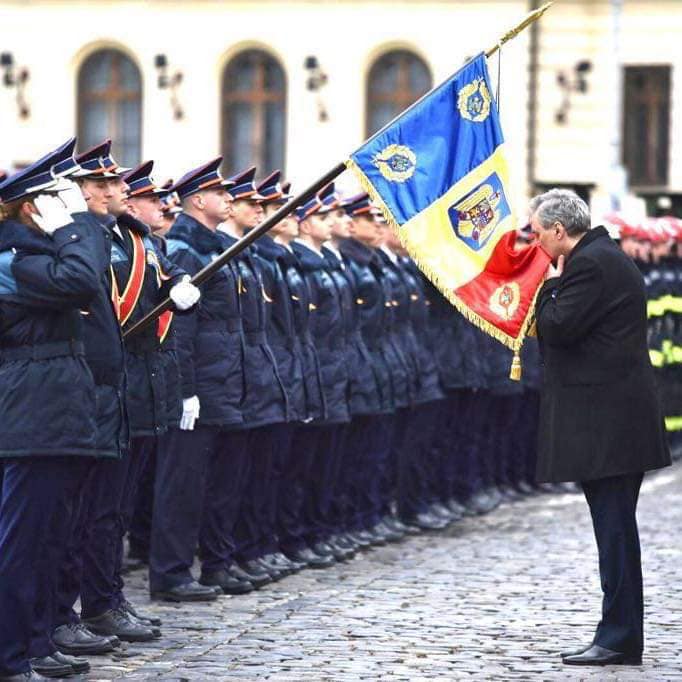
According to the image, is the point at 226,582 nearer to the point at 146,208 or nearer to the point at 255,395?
the point at 255,395

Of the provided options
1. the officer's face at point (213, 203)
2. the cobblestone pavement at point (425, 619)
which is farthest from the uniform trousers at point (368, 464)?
the officer's face at point (213, 203)

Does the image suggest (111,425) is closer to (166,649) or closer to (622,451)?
(166,649)

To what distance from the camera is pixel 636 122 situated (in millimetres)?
40031

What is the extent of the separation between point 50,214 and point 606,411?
2.34 meters

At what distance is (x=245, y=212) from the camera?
12852 mm

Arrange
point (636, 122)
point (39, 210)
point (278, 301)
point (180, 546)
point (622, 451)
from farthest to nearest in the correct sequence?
point (636, 122), point (278, 301), point (180, 546), point (622, 451), point (39, 210)

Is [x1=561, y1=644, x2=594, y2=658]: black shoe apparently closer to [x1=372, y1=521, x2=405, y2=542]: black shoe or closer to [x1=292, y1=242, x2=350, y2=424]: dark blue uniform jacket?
[x1=292, y1=242, x2=350, y2=424]: dark blue uniform jacket

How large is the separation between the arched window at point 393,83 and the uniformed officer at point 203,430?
27.6 meters

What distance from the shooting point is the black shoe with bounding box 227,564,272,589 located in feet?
41.7

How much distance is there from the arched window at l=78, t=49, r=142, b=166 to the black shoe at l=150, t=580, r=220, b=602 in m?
29.2

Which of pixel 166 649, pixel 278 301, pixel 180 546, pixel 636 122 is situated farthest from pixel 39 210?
pixel 636 122

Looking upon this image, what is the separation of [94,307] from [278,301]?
3612mm

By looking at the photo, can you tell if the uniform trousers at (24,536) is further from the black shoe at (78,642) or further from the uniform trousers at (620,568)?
the uniform trousers at (620,568)

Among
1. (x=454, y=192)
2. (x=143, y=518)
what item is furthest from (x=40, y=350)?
(x=143, y=518)
